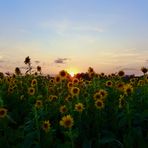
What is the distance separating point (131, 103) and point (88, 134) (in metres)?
1.03

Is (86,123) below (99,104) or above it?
below

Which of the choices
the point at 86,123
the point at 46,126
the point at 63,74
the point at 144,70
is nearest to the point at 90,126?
the point at 86,123

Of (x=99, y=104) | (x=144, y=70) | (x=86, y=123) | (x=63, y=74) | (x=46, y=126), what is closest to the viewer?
(x=46, y=126)

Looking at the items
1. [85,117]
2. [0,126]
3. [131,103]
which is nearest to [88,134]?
[85,117]

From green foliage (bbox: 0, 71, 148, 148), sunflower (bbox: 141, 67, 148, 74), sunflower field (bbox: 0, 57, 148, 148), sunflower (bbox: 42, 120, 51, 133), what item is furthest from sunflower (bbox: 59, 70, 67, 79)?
sunflower (bbox: 42, 120, 51, 133)

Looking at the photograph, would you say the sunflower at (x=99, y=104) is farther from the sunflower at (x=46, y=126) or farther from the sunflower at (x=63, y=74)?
the sunflower at (x=63, y=74)

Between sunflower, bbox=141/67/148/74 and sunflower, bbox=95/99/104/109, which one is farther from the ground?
sunflower, bbox=141/67/148/74

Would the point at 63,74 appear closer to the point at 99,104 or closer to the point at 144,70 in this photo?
the point at 144,70

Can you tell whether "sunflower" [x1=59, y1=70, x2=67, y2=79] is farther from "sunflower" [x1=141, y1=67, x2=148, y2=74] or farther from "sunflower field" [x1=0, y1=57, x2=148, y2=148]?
"sunflower" [x1=141, y1=67, x2=148, y2=74]

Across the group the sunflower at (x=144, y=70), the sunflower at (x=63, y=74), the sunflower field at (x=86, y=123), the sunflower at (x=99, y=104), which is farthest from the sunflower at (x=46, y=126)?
the sunflower at (x=144, y=70)

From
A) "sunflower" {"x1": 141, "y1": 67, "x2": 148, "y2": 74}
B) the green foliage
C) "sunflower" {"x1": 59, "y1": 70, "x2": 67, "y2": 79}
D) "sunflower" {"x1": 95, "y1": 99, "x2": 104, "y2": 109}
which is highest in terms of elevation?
"sunflower" {"x1": 141, "y1": 67, "x2": 148, "y2": 74}

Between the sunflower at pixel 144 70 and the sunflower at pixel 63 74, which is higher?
the sunflower at pixel 144 70

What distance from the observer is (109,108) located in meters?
8.82

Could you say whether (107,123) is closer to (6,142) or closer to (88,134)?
(88,134)
